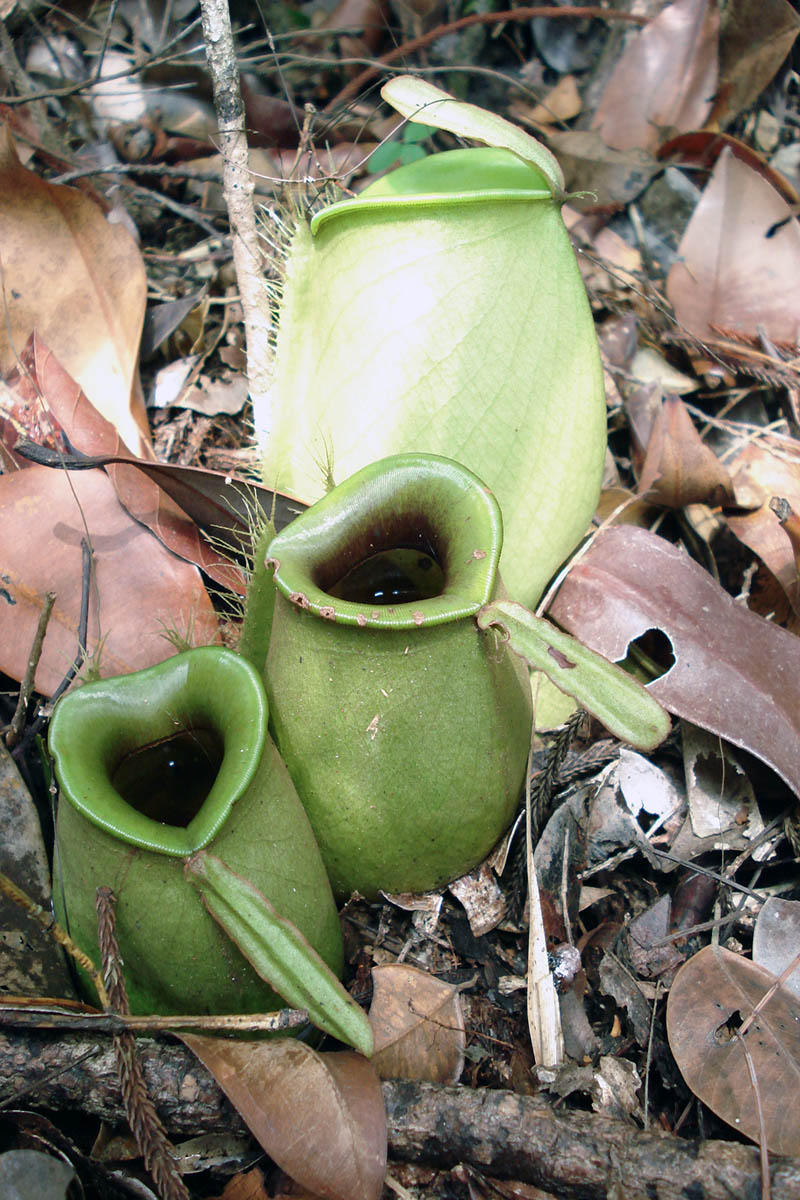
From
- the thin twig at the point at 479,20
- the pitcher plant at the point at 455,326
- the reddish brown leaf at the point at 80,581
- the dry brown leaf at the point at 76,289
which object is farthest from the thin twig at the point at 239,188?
the thin twig at the point at 479,20

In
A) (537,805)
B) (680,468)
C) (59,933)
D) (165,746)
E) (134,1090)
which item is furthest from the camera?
(680,468)

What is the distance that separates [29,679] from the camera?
5.21 feet

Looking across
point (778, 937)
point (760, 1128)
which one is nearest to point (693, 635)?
point (778, 937)

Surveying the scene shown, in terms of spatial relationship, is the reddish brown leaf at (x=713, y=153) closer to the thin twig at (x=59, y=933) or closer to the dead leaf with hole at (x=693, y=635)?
the dead leaf with hole at (x=693, y=635)

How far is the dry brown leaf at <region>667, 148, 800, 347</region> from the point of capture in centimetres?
246

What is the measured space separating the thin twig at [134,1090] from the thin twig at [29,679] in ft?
1.51

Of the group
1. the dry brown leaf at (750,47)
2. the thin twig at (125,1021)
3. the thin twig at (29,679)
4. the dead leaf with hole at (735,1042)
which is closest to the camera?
the thin twig at (125,1021)

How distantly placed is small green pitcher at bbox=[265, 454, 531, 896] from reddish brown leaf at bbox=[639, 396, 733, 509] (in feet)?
2.66

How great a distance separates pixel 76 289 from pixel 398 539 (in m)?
1.21

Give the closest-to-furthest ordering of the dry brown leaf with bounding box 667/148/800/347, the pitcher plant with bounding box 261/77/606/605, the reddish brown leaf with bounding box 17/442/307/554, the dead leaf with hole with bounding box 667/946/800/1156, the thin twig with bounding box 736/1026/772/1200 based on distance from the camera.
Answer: the thin twig with bounding box 736/1026/772/1200, the dead leaf with hole with bounding box 667/946/800/1156, the pitcher plant with bounding box 261/77/606/605, the reddish brown leaf with bounding box 17/442/307/554, the dry brown leaf with bounding box 667/148/800/347

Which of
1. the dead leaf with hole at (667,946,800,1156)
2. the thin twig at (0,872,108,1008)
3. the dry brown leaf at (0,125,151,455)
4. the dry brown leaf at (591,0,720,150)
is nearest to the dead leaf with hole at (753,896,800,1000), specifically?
the dead leaf with hole at (667,946,800,1156)

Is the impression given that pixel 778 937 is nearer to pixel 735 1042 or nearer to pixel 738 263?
pixel 735 1042

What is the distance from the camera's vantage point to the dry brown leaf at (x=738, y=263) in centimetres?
246

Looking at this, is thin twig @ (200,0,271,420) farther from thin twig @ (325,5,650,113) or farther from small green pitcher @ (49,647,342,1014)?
small green pitcher @ (49,647,342,1014)
